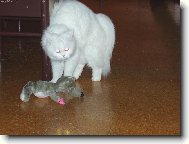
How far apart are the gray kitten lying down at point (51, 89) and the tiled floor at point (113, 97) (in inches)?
0.9

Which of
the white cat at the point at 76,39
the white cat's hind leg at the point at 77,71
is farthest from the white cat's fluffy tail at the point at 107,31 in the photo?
the white cat's hind leg at the point at 77,71

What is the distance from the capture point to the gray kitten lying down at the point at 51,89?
141 centimetres

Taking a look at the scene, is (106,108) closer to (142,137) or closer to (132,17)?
(142,137)

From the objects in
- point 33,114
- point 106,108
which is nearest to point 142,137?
point 106,108

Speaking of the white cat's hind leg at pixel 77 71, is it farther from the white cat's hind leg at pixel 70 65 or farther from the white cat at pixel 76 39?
the white cat's hind leg at pixel 70 65

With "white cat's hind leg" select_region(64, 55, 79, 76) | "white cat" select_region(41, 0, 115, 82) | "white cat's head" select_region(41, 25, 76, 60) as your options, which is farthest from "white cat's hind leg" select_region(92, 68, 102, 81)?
"white cat's head" select_region(41, 25, 76, 60)

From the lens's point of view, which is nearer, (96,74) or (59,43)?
(59,43)

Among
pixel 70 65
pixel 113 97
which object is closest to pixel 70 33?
pixel 70 65

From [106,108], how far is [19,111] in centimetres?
30

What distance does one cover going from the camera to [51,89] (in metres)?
1.42

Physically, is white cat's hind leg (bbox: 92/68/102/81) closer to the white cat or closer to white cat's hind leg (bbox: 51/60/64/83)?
the white cat

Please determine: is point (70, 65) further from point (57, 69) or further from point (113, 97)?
point (113, 97)

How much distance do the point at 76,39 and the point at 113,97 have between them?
265mm

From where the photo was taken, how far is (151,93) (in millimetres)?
1522
